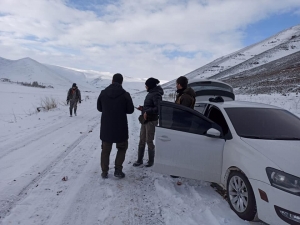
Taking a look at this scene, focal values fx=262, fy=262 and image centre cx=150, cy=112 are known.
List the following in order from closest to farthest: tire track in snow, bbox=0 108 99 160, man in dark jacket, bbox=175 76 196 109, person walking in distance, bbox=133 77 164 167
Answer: man in dark jacket, bbox=175 76 196 109 < person walking in distance, bbox=133 77 164 167 < tire track in snow, bbox=0 108 99 160

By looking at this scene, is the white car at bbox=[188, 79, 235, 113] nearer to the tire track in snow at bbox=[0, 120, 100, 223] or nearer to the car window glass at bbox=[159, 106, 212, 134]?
the car window glass at bbox=[159, 106, 212, 134]

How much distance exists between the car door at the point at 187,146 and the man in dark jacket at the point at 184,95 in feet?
1.92

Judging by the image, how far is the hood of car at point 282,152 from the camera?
122 inches

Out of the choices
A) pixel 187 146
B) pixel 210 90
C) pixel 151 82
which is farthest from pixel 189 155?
pixel 210 90

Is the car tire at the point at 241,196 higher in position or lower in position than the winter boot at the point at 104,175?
higher

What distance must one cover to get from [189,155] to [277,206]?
1.57 m

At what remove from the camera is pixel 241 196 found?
11.8 ft

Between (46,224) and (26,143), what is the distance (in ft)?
15.7

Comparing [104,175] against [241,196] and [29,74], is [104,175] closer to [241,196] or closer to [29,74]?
[241,196]

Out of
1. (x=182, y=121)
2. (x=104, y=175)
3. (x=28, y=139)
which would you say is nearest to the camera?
(x=182, y=121)

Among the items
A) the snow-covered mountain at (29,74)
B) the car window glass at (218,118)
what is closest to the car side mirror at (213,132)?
the car window glass at (218,118)

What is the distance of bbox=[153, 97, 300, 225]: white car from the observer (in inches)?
120

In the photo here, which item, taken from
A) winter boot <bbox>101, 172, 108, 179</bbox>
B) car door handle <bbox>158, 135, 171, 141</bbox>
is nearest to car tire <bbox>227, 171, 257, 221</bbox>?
car door handle <bbox>158, 135, 171, 141</bbox>

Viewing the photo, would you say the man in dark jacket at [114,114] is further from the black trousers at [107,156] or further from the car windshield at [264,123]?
the car windshield at [264,123]
